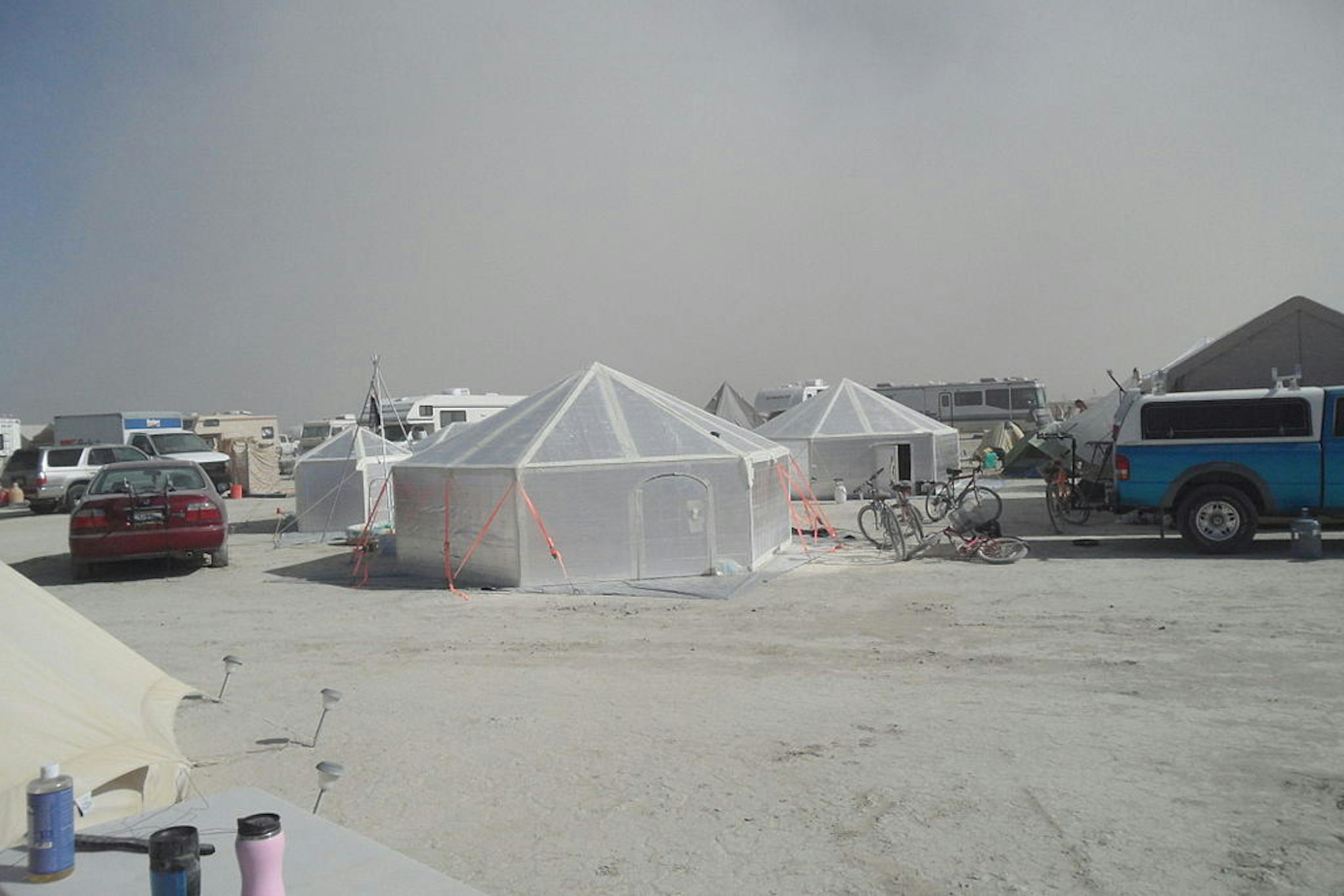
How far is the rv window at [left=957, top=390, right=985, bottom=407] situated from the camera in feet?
130

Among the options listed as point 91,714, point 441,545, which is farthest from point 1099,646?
point 441,545

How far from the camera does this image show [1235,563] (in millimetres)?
12273

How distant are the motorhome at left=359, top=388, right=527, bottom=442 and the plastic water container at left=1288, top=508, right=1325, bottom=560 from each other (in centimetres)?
2214

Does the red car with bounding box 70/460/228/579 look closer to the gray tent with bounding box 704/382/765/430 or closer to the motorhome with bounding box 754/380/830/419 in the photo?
the gray tent with bounding box 704/382/765/430

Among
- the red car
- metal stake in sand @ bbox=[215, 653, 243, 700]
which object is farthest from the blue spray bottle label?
the red car

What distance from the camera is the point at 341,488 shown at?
63.5 feet

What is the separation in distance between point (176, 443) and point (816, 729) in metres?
27.3

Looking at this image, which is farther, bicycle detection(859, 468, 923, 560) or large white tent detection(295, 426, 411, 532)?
large white tent detection(295, 426, 411, 532)

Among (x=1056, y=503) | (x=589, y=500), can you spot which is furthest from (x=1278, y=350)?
(x=589, y=500)

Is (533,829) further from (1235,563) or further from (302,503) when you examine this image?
(302,503)

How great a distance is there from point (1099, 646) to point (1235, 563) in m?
5.23

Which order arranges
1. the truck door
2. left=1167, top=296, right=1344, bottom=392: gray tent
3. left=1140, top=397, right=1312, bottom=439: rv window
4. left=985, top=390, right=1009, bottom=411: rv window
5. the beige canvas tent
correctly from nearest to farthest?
1. the beige canvas tent
2. the truck door
3. left=1140, top=397, right=1312, bottom=439: rv window
4. left=1167, top=296, right=1344, bottom=392: gray tent
5. left=985, top=390, right=1009, bottom=411: rv window

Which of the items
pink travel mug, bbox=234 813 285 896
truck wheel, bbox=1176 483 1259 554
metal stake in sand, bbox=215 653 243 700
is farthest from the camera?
truck wheel, bbox=1176 483 1259 554

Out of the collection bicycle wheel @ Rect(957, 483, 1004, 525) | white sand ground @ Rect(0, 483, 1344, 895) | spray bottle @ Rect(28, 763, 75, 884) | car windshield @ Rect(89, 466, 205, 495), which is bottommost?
white sand ground @ Rect(0, 483, 1344, 895)
